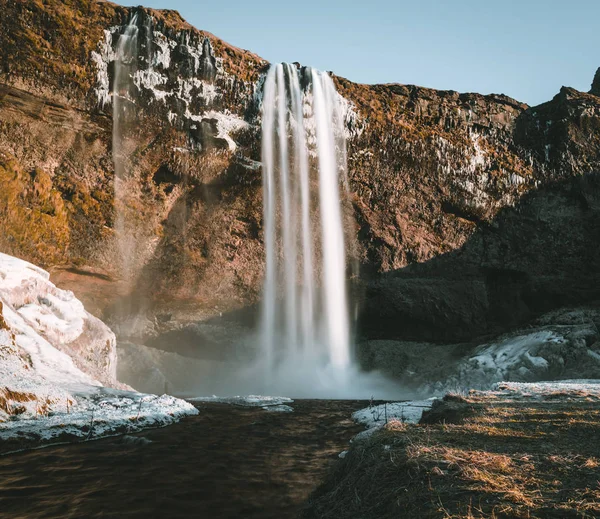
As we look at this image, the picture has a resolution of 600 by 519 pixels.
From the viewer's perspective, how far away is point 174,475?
9.53 metres

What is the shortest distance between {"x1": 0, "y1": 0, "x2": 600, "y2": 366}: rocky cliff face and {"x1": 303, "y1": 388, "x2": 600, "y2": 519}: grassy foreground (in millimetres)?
35094

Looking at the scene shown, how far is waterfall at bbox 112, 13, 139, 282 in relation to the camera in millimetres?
35969

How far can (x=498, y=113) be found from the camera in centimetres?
4884

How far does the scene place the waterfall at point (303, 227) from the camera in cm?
4056

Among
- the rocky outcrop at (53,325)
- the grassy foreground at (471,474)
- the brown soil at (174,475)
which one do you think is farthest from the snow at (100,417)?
the grassy foreground at (471,474)

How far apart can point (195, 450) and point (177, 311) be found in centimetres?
3333

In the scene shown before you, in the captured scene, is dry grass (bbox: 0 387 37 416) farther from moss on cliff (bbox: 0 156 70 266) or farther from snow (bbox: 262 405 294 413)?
moss on cliff (bbox: 0 156 70 266)

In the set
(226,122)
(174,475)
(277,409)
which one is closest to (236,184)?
(226,122)

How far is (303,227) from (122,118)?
61.5ft

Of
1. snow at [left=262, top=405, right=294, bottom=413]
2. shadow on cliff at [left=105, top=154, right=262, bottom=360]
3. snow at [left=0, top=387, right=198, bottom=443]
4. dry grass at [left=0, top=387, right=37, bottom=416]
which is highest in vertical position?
shadow on cliff at [left=105, top=154, right=262, bottom=360]

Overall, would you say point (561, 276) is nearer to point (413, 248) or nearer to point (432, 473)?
point (413, 248)

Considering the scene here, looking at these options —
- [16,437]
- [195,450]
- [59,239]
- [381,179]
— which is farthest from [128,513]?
[381,179]

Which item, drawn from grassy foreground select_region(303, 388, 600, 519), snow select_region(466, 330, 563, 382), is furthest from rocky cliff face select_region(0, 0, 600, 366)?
grassy foreground select_region(303, 388, 600, 519)

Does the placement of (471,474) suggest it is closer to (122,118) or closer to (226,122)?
(226,122)
